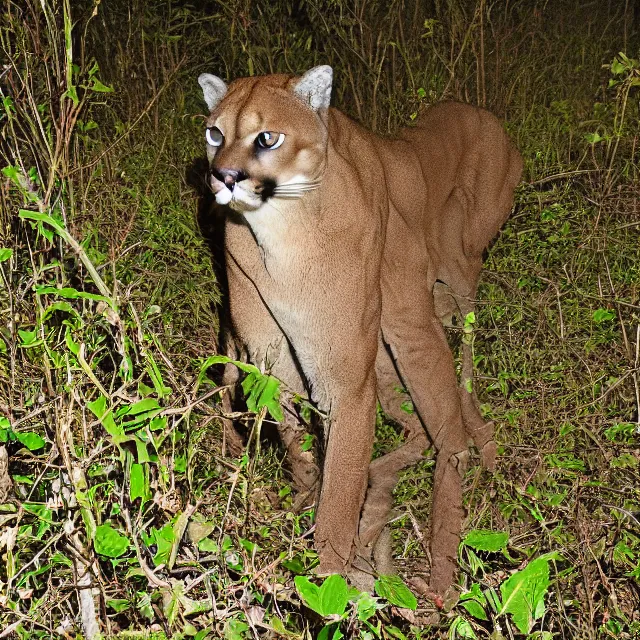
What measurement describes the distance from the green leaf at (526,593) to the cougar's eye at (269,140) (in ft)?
3.66

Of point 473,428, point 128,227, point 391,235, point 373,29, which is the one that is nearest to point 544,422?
point 473,428

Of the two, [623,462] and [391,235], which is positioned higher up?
[391,235]

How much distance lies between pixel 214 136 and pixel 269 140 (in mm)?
175

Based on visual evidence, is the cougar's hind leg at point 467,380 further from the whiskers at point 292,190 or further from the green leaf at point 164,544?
the green leaf at point 164,544

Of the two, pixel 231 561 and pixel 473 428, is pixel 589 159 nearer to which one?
pixel 473 428

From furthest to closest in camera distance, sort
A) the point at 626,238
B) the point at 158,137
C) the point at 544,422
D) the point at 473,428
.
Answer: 1. the point at 158,137
2. the point at 626,238
3. the point at 473,428
4. the point at 544,422

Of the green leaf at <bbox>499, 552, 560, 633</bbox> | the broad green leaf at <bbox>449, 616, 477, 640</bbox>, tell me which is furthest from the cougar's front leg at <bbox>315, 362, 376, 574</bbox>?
the green leaf at <bbox>499, 552, 560, 633</bbox>

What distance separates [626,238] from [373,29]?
143 cm

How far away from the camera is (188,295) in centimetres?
284

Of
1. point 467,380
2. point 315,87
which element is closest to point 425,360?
point 467,380

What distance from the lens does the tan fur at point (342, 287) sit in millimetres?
2238

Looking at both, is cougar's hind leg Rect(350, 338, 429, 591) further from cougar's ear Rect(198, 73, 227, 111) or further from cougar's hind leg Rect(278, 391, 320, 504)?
cougar's ear Rect(198, 73, 227, 111)

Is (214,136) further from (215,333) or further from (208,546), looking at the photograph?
(208,546)

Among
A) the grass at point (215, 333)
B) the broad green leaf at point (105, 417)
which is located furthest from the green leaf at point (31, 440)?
the broad green leaf at point (105, 417)
